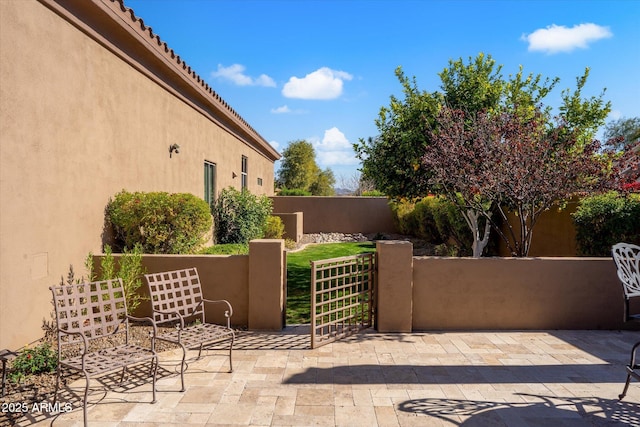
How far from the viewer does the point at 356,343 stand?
219 inches

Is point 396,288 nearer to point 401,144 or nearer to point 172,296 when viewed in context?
point 172,296

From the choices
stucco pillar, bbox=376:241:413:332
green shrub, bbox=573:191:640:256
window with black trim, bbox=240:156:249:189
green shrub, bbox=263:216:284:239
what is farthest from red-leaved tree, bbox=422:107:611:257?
window with black trim, bbox=240:156:249:189

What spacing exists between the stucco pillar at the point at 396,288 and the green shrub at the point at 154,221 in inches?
130

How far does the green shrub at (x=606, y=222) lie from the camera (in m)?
6.89

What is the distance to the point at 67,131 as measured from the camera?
5.49 m

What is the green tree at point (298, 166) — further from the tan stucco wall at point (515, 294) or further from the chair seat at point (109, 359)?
the chair seat at point (109, 359)

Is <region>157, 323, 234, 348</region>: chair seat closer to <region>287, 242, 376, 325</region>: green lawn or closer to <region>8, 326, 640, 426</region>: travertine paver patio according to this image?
<region>8, 326, 640, 426</region>: travertine paver patio

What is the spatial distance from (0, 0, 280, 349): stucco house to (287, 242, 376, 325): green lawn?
138 inches

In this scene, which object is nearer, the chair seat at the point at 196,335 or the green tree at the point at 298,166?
the chair seat at the point at 196,335

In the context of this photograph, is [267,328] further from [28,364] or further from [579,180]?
[579,180]

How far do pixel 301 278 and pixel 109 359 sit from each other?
6.67 metres

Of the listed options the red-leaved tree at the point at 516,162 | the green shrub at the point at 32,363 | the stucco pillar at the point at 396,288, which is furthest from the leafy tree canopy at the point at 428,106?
the green shrub at the point at 32,363

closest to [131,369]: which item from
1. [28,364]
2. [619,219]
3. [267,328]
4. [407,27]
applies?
[28,364]

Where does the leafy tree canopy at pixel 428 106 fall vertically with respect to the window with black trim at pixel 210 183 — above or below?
above
